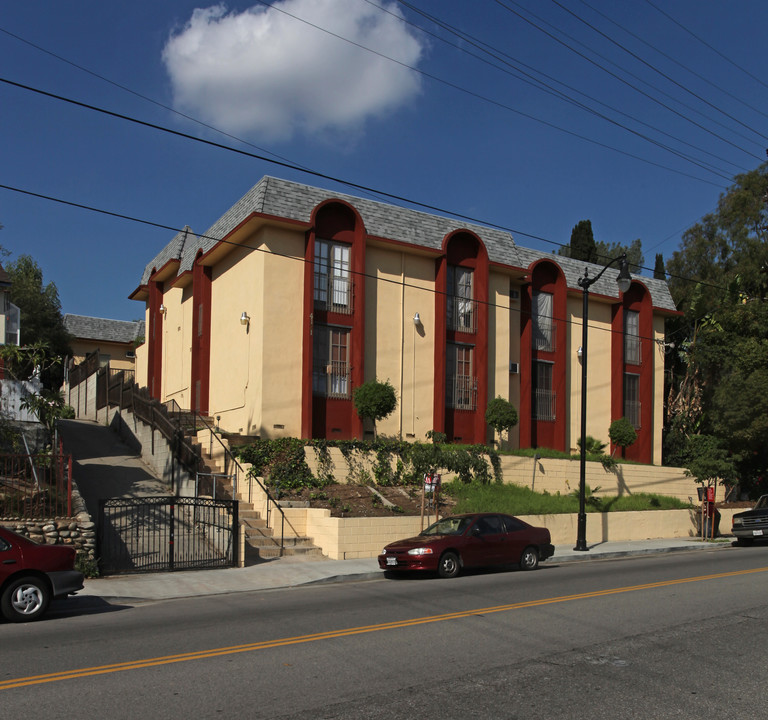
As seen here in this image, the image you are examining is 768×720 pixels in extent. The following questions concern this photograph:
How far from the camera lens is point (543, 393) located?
32.3 m

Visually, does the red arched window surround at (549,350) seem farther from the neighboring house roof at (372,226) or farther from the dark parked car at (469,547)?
the dark parked car at (469,547)

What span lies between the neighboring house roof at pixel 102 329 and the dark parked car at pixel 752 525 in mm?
37733

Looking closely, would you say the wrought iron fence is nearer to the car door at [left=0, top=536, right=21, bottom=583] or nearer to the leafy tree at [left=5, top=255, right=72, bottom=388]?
the car door at [left=0, top=536, right=21, bottom=583]

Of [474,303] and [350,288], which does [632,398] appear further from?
[350,288]

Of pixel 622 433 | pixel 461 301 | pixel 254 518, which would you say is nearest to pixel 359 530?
pixel 254 518

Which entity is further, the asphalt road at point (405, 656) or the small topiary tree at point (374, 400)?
the small topiary tree at point (374, 400)

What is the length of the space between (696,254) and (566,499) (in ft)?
94.0

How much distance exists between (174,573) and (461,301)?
16346 millimetres

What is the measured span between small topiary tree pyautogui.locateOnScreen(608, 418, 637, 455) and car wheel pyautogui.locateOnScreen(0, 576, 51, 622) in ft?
84.4

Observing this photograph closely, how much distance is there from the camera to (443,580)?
1548 centimetres

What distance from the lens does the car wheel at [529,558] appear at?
57.6 feet

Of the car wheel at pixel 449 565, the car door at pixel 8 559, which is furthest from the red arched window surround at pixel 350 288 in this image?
the car door at pixel 8 559

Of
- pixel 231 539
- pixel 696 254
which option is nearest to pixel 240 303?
pixel 231 539

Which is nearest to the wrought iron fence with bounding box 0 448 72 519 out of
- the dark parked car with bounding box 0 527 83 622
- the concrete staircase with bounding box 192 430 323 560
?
the dark parked car with bounding box 0 527 83 622
